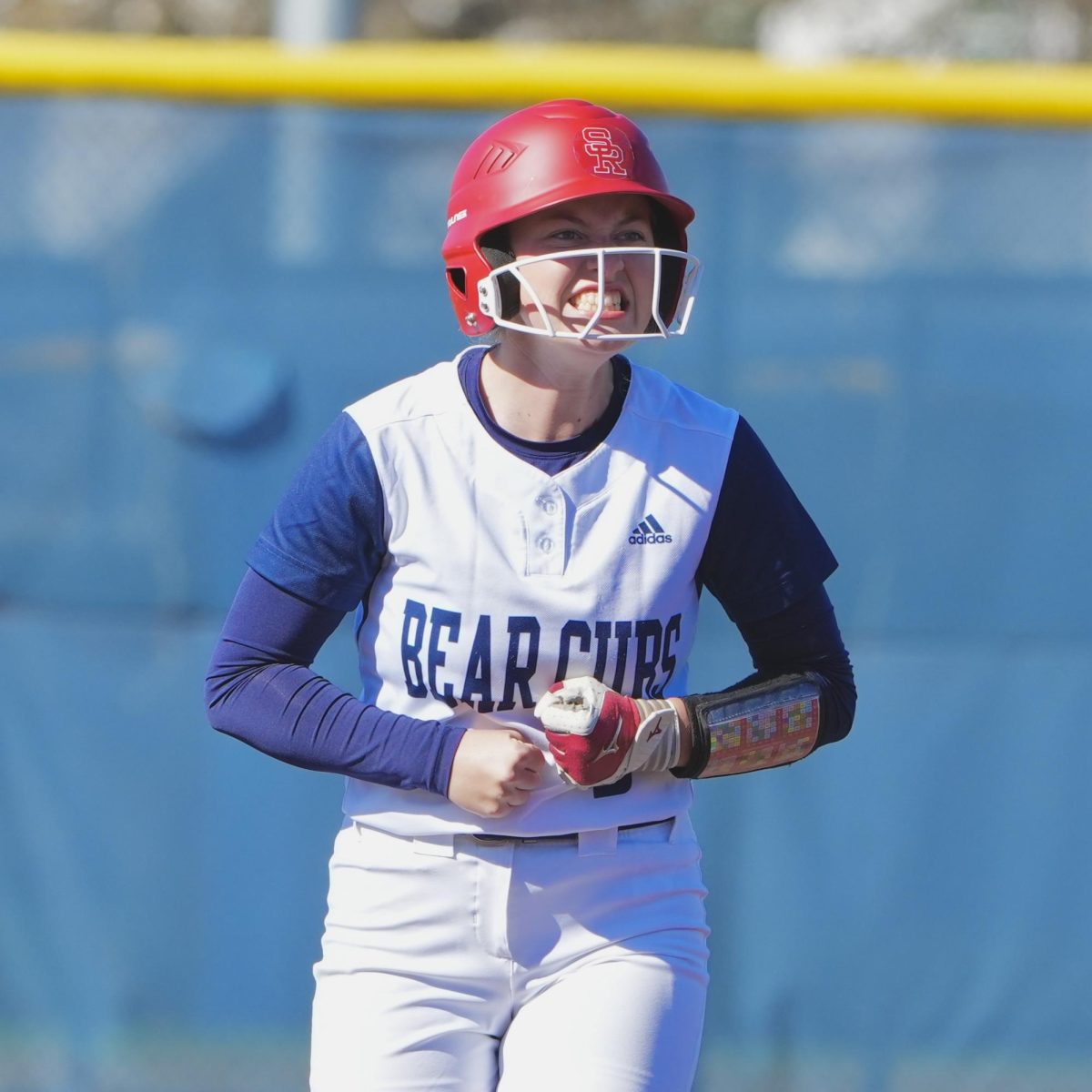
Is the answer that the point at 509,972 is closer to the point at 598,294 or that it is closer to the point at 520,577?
the point at 520,577

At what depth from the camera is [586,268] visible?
208 cm

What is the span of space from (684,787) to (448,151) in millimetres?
1811

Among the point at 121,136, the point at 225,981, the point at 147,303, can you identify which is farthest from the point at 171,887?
the point at 121,136

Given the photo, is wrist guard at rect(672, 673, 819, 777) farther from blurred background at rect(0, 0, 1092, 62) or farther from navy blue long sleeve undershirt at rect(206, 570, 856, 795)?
blurred background at rect(0, 0, 1092, 62)

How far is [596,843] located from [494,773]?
0.22m

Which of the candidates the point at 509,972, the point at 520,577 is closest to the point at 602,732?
the point at 520,577

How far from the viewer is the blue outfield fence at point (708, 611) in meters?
3.51

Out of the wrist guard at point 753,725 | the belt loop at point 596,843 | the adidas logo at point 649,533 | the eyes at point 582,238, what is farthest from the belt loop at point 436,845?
the eyes at point 582,238

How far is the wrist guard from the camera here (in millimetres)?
2137

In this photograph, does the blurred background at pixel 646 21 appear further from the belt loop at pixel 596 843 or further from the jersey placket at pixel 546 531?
the belt loop at pixel 596 843

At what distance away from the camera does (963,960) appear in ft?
11.9

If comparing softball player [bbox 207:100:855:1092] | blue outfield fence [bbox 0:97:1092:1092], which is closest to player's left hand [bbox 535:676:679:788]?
softball player [bbox 207:100:855:1092]

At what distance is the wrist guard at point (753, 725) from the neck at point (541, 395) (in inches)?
17.0

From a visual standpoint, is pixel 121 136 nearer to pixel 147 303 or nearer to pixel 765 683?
pixel 147 303
